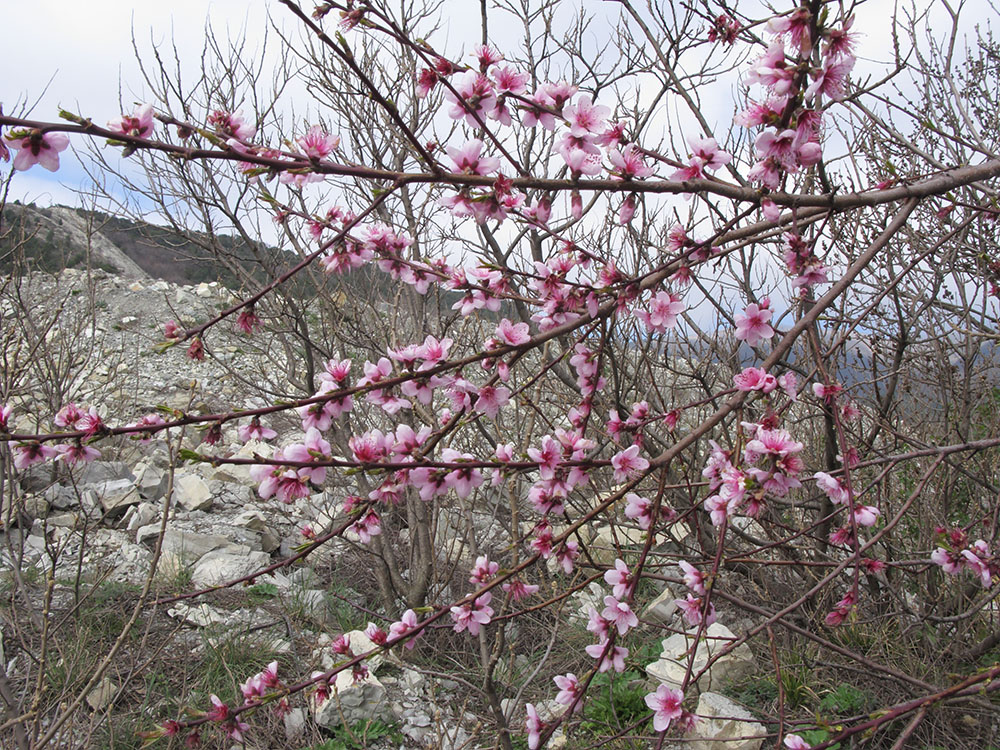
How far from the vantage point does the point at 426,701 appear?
4.05 m

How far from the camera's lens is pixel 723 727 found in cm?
316

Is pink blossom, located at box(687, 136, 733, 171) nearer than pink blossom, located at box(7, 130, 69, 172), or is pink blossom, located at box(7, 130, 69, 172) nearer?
pink blossom, located at box(7, 130, 69, 172)

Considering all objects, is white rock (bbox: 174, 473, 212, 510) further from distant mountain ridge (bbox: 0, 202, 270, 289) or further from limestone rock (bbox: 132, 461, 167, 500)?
distant mountain ridge (bbox: 0, 202, 270, 289)

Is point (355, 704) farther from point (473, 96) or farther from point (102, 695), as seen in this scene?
point (473, 96)

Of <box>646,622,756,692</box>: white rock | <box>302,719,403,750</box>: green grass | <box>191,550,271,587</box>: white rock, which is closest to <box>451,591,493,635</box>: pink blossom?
<box>302,719,403,750</box>: green grass

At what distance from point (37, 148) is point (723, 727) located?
11.6 ft

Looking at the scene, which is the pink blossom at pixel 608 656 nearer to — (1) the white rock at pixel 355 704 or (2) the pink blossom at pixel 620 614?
(2) the pink blossom at pixel 620 614

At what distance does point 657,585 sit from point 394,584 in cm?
232

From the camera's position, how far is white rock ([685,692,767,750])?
3131mm

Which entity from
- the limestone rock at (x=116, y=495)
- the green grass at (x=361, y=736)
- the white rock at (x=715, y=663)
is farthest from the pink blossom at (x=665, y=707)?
the limestone rock at (x=116, y=495)

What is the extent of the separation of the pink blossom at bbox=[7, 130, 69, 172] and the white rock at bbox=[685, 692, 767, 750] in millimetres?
3227

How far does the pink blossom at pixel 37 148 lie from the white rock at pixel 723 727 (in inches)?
127

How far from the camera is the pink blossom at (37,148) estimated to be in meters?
1.12

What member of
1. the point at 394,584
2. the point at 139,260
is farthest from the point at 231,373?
the point at 139,260
